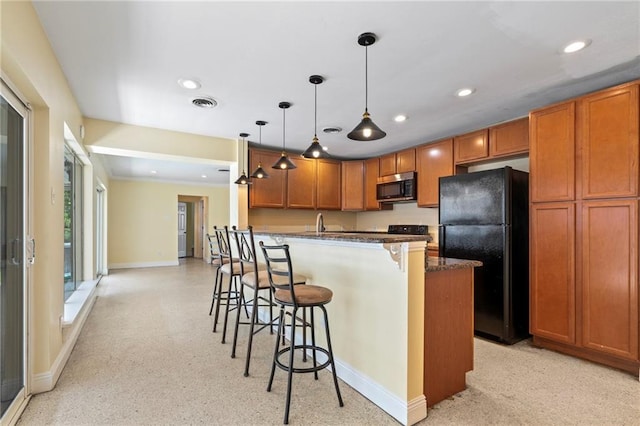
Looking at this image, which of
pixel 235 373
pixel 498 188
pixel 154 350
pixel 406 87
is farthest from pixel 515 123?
pixel 154 350

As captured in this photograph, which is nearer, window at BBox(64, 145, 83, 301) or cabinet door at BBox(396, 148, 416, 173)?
window at BBox(64, 145, 83, 301)

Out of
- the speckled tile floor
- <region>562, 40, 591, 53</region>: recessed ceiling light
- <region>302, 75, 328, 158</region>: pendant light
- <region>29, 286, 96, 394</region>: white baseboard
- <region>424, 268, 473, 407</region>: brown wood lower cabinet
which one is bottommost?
the speckled tile floor

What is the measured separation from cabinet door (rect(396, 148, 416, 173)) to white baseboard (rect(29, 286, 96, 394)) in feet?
14.7

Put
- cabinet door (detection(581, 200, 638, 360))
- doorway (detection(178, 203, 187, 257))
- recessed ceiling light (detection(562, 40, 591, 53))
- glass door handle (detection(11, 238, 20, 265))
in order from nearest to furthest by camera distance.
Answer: glass door handle (detection(11, 238, 20, 265)) → recessed ceiling light (detection(562, 40, 591, 53)) → cabinet door (detection(581, 200, 638, 360)) → doorway (detection(178, 203, 187, 257))

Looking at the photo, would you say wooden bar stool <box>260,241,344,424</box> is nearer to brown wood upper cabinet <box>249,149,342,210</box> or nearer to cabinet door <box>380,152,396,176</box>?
brown wood upper cabinet <box>249,149,342,210</box>

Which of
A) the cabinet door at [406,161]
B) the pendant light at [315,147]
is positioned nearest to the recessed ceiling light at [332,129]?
the pendant light at [315,147]

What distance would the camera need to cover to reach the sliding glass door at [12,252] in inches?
70.6

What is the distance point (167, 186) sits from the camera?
333 inches

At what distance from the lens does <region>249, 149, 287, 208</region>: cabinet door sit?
475cm

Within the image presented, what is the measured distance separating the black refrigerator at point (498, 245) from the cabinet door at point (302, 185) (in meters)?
2.59

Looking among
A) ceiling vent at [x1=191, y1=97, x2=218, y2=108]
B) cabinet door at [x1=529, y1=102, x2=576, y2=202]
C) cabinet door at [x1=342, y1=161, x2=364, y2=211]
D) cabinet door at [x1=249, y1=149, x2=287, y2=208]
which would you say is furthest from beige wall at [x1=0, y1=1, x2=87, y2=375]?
cabinet door at [x1=342, y1=161, x2=364, y2=211]

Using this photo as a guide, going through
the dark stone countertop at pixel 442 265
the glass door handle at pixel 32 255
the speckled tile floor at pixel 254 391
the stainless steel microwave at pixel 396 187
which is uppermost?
the stainless steel microwave at pixel 396 187

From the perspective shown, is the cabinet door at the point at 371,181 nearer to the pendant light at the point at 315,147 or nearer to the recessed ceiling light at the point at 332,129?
the recessed ceiling light at the point at 332,129

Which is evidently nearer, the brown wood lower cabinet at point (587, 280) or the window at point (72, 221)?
the brown wood lower cabinet at point (587, 280)
